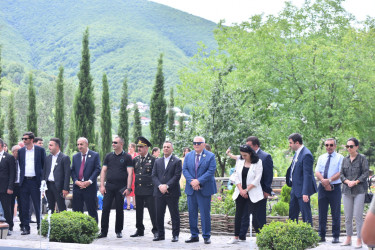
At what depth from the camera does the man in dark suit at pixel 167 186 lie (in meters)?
10.5

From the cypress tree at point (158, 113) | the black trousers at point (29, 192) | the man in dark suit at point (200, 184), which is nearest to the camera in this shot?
the man in dark suit at point (200, 184)

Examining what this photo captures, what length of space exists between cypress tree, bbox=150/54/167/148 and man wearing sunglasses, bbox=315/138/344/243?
31.6 meters

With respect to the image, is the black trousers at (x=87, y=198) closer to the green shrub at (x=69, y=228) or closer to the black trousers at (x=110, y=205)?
the black trousers at (x=110, y=205)

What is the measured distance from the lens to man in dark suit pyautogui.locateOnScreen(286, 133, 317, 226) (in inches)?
385

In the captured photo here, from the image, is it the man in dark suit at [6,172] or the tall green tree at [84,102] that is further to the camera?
the tall green tree at [84,102]

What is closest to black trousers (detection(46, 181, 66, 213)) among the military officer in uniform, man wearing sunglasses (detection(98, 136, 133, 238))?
man wearing sunglasses (detection(98, 136, 133, 238))

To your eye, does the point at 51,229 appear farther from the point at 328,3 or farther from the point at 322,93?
the point at 328,3

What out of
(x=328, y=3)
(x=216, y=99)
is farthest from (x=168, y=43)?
(x=216, y=99)

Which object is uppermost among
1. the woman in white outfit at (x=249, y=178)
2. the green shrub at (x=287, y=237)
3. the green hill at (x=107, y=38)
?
the green hill at (x=107, y=38)

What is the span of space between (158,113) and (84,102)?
6.16 meters

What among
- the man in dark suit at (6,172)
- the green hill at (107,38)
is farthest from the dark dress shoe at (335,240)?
the green hill at (107,38)

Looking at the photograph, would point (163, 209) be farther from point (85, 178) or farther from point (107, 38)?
point (107, 38)

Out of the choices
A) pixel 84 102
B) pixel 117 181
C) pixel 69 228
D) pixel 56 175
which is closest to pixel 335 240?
pixel 117 181

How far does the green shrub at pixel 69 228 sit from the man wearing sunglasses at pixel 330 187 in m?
4.08
